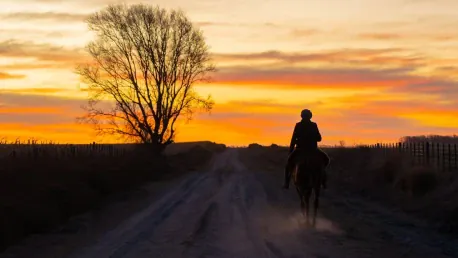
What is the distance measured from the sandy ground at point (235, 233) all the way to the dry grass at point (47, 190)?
24.6 inches

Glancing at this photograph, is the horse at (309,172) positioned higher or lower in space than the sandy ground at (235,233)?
higher

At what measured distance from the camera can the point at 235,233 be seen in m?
16.6

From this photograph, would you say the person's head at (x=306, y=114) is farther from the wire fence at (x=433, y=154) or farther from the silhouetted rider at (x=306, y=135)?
the wire fence at (x=433, y=154)

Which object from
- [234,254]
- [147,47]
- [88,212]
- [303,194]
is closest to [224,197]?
[88,212]

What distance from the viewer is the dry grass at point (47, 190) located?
17.8 meters

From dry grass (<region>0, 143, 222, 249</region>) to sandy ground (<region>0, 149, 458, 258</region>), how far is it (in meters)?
0.62

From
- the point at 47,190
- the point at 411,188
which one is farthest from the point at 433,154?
the point at 47,190

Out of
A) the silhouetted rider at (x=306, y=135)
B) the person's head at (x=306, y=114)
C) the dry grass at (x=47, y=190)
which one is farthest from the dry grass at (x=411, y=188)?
the dry grass at (x=47, y=190)

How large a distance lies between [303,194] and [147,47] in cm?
4361

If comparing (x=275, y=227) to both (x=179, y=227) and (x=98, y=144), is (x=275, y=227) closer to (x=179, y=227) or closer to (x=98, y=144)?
(x=179, y=227)

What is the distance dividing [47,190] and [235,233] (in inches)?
322

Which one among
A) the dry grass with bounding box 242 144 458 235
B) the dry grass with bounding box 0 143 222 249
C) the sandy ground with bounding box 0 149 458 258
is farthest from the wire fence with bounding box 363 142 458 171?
the dry grass with bounding box 0 143 222 249

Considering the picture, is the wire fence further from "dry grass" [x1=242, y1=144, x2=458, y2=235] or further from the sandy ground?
the sandy ground

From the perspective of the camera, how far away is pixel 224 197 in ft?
90.8
